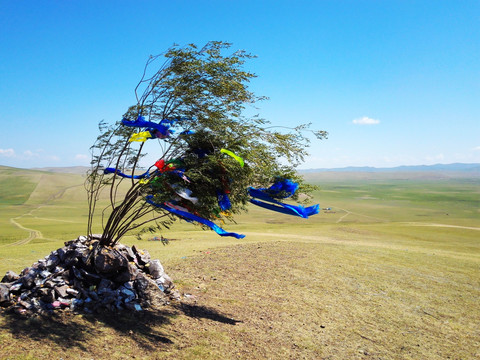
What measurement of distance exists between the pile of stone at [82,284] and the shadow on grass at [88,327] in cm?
33

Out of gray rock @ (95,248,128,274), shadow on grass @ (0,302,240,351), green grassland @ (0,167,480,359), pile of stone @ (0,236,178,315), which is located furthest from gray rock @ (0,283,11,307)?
gray rock @ (95,248,128,274)

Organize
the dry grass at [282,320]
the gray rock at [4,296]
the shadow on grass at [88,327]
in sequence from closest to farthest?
1. the shadow on grass at [88,327]
2. the dry grass at [282,320]
3. the gray rock at [4,296]

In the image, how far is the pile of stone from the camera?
29.9 ft

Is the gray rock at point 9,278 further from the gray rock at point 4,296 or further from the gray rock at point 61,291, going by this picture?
the gray rock at point 61,291

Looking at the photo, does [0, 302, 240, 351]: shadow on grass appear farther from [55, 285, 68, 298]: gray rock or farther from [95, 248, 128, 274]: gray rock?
[95, 248, 128, 274]: gray rock

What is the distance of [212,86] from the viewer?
10086 mm

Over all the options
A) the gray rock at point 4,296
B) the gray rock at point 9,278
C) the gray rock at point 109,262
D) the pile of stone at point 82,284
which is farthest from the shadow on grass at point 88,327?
the gray rock at point 9,278

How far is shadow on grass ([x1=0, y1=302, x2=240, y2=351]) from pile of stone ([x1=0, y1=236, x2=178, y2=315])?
332 millimetres

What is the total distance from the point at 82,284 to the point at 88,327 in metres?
1.80

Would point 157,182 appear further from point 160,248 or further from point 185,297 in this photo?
point 160,248

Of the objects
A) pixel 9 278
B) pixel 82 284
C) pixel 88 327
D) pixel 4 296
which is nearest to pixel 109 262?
pixel 82 284

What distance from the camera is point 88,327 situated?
848 centimetres

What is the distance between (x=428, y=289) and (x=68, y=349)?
14930mm

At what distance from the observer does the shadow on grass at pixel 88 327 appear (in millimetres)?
7781
